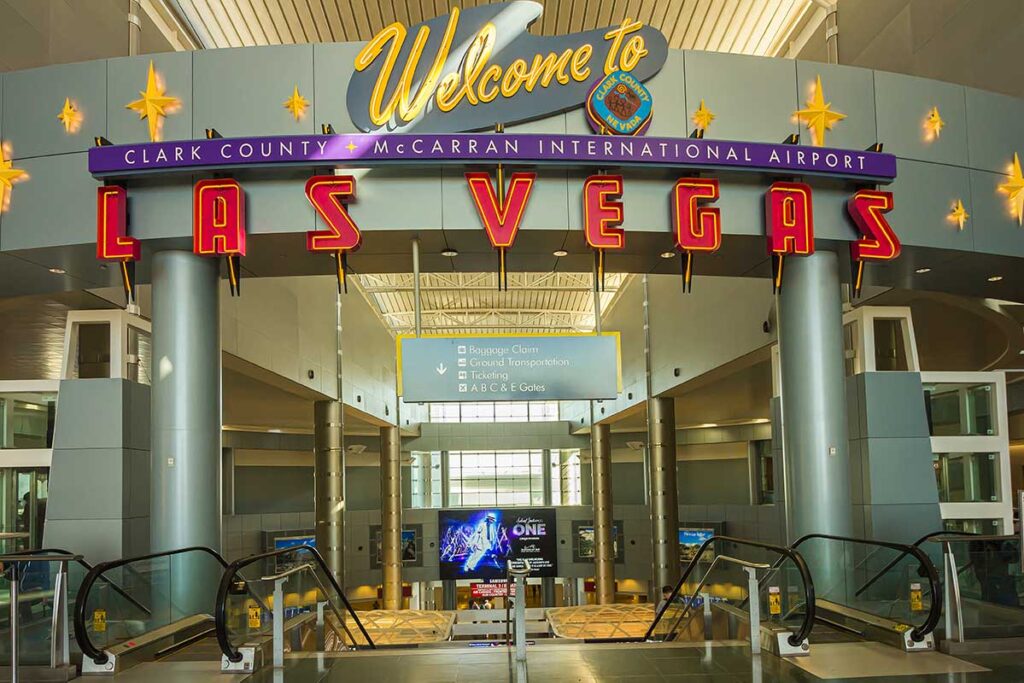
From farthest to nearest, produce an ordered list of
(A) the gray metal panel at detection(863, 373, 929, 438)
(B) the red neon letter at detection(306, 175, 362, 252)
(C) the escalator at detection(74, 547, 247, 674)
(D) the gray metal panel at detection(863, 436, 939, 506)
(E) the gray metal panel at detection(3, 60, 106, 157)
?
1. (A) the gray metal panel at detection(863, 373, 929, 438)
2. (D) the gray metal panel at detection(863, 436, 939, 506)
3. (E) the gray metal panel at detection(3, 60, 106, 157)
4. (B) the red neon letter at detection(306, 175, 362, 252)
5. (C) the escalator at detection(74, 547, 247, 674)

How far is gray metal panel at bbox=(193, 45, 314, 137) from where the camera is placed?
9883mm

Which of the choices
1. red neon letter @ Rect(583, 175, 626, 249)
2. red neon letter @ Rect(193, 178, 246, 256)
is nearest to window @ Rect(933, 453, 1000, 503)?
red neon letter @ Rect(583, 175, 626, 249)

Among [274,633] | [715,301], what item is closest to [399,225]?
[274,633]

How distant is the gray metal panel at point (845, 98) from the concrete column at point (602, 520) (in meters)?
24.3

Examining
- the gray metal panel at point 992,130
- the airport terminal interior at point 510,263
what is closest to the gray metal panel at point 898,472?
the airport terminal interior at point 510,263

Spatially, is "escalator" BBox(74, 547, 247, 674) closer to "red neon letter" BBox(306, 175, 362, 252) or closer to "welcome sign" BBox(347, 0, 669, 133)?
"red neon letter" BBox(306, 175, 362, 252)

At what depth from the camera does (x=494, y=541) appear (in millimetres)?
37938

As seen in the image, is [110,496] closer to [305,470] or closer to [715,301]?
[715,301]

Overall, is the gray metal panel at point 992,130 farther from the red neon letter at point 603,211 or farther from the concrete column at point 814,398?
the red neon letter at point 603,211

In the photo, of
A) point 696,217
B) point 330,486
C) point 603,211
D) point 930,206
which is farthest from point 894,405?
point 330,486

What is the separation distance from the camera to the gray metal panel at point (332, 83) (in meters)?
9.91

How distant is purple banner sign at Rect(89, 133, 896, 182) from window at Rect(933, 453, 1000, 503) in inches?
226

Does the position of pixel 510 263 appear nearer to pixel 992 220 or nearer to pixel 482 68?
pixel 482 68

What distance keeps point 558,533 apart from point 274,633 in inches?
1378
